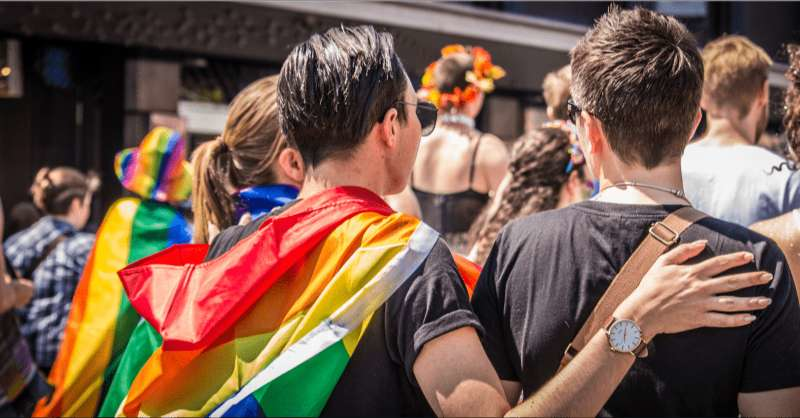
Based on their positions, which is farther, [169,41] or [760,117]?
[169,41]

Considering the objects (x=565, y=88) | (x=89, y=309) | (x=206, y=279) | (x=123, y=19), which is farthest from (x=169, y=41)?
(x=206, y=279)

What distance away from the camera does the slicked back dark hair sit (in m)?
1.77

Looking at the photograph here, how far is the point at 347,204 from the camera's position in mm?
1746

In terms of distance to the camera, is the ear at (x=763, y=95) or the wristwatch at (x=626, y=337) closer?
the wristwatch at (x=626, y=337)

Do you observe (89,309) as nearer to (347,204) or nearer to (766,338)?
(347,204)

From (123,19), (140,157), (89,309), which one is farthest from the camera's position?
(123,19)

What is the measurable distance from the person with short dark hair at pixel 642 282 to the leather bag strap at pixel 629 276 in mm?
25

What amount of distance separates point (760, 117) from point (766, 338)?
2.07 metres

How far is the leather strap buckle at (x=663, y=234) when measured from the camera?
1.63 metres

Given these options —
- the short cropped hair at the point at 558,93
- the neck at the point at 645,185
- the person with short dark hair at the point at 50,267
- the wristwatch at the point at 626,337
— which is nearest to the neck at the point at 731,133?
the short cropped hair at the point at 558,93

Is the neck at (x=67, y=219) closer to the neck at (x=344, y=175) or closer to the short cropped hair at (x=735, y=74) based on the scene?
the short cropped hair at (x=735, y=74)

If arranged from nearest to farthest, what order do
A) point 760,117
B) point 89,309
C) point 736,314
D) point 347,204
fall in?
point 736,314, point 347,204, point 89,309, point 760,117

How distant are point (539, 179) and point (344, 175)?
6.13 ft

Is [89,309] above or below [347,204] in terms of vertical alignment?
below
